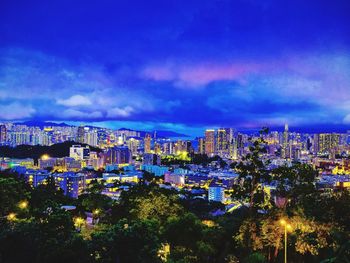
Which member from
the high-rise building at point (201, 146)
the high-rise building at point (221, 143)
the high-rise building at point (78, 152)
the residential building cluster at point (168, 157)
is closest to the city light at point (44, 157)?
the residential building cluster at point (168, 157)

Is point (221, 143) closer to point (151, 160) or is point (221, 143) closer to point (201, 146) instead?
point (201, 146)

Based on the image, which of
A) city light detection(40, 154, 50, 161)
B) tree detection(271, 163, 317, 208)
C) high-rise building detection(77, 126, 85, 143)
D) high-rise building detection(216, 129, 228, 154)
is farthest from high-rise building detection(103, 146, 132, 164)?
tree detection(271, 163, 317, 208)

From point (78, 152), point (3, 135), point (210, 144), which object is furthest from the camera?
point (210, 144)

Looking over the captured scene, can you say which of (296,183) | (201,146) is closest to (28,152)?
(201,146)

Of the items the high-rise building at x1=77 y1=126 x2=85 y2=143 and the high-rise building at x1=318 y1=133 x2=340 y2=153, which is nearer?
the high-rise building at x1=318 y1=133 x2=340 y2=153

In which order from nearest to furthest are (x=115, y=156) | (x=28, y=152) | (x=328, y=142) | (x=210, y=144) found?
1. (x=28, y=152)
2. (x=115, y=156)
3. (x=328, y=142)
4. (x=210, y=144)

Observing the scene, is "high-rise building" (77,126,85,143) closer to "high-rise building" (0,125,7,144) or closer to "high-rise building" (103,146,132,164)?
"high-rise building" (0,125,7,144)

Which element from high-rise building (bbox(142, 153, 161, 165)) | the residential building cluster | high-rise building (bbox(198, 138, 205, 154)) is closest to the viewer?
the residential building cluster

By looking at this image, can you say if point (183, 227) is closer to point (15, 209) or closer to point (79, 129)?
point (15, 209)

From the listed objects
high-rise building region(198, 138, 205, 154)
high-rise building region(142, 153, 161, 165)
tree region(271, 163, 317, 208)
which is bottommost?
high-rise building region(142, 153, 161, 165)

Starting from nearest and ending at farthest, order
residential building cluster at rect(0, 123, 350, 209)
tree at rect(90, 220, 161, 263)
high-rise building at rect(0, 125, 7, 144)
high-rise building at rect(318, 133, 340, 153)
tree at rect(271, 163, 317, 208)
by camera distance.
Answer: tree at rect(90, 220, 161, 263) < tree at rect(271, 163, 317, 208) < residential building cluster at rect(0, 123, 350, 209) < high-rise building at rect(0, 125, 7, 144) < high-rise building at rect(318, 133, 340, 153)

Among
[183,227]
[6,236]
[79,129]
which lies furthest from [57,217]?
[79,129]
